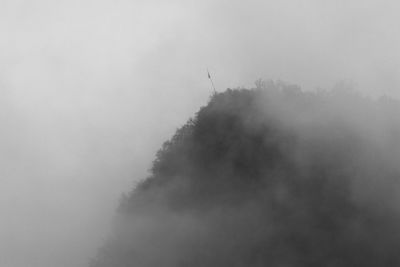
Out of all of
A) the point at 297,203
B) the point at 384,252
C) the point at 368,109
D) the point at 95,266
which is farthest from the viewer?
the point at 95,266

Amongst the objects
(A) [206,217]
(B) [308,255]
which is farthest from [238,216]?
(B) [308,255]

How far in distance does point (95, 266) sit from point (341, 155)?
71.5 feet

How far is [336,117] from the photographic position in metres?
52.0

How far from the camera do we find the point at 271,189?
5025 cm

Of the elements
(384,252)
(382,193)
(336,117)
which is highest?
(336,117)

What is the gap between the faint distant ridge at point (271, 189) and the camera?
47.2 meters

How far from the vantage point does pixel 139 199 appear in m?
58.7

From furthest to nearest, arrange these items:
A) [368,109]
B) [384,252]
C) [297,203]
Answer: [368,109] < [297,203] < [384,252]

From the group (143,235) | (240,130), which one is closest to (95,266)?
(143,235)

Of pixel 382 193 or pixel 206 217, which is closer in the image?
pixel 382 193

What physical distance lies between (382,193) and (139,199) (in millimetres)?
20902

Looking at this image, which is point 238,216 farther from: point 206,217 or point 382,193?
point 382,193

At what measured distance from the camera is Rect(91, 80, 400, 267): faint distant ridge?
47.2m

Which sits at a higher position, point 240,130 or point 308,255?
point 240,130
